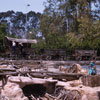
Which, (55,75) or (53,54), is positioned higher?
(53,54)

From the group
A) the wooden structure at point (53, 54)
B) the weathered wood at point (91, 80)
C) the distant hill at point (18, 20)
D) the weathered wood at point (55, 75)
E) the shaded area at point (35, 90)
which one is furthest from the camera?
the distant hill at point (18, 20)

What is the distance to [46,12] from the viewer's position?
29766 millimetres

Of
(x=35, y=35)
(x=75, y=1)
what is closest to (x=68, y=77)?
(x=75, y=1)

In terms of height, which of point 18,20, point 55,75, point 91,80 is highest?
point 18,20

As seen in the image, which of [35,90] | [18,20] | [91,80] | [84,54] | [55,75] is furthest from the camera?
[18,20]

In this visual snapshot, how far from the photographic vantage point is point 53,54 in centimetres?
2280

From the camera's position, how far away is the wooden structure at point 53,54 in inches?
892

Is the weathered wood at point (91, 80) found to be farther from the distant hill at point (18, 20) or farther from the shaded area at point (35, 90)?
the distant hill at point (18, 20)

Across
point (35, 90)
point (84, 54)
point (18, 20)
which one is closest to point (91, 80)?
point (35, 90)

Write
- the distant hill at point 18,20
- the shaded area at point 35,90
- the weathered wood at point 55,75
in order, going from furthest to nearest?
the distant hill at point 18,20 < the weathered wood at point 55,75 < the shaded area at point 35,90

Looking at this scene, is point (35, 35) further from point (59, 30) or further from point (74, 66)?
point (74, 66)

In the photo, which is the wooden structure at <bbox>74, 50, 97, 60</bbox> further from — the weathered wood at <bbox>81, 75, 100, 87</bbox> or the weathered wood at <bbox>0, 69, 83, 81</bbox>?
the weathered wood at <bbox>81, 75, 100, 87</bbox>

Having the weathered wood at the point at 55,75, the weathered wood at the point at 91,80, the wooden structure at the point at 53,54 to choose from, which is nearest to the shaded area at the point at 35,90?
the weathered wood at the point at 55,75

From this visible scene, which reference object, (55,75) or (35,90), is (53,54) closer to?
(55,75)
